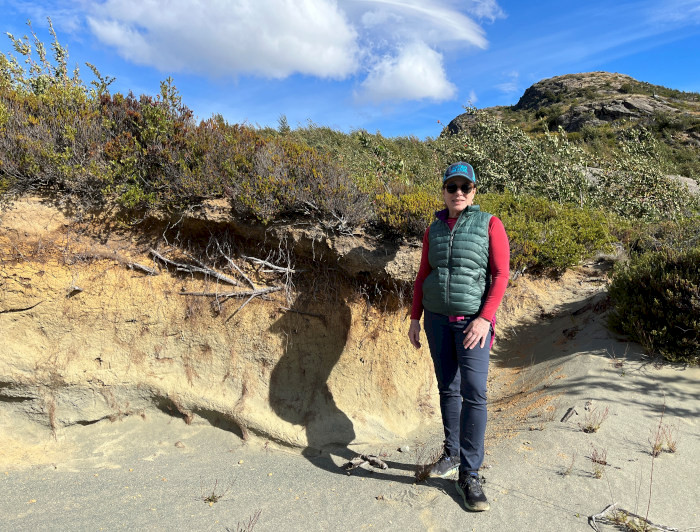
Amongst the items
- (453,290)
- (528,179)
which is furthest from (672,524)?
(528,179)

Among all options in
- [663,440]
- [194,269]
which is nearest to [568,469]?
[663,440]

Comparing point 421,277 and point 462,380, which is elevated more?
point 421,277

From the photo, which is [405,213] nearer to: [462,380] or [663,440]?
[462,380]

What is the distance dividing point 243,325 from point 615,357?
4611 millimetres

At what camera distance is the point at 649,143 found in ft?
31.7

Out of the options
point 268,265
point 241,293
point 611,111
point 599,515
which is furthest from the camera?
point 611,111

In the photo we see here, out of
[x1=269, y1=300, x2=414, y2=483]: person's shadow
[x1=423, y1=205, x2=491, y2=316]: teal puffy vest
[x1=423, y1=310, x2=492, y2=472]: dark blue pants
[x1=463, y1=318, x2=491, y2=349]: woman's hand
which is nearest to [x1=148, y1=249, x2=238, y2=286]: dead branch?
[x1=269, y1=300, x2=414, y2=483]: person's shadow

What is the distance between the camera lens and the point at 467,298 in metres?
3.08

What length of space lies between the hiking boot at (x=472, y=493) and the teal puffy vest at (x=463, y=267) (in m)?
1.27

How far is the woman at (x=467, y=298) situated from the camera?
307 cm

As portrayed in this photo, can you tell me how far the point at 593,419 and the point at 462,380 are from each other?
1.93 m

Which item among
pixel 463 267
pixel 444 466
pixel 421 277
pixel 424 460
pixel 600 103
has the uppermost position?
pixel 600 103

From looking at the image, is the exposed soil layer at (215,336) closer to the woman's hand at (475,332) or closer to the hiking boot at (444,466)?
the hiking boot at (444,466)

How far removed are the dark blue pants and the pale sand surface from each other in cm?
48
